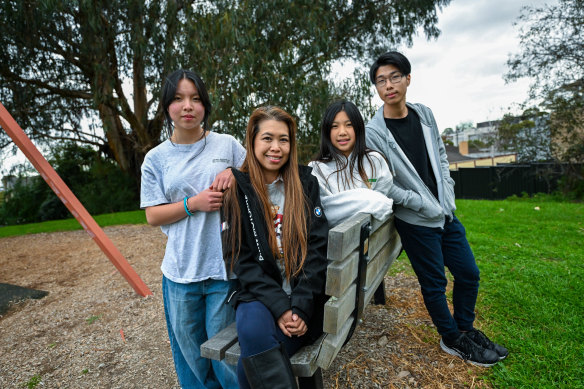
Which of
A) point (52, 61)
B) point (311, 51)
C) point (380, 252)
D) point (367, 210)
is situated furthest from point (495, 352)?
point (52, 61)

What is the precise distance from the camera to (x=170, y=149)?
1.96 meters

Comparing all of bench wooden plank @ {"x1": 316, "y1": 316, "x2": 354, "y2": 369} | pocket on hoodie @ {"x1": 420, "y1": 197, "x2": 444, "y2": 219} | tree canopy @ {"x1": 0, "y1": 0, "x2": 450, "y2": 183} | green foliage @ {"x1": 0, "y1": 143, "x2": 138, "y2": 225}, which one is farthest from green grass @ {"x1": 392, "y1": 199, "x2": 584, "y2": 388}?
green foliage @ {"x1": 0, "y1": 143, "x2": 138, "y2": 225}

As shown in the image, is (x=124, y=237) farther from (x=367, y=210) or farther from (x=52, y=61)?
(x=367, y=210)

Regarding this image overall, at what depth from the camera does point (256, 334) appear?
164 centimetres

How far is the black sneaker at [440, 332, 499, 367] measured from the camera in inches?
101

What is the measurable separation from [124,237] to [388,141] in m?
7.50

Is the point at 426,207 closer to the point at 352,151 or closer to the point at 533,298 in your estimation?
the point at 352,151

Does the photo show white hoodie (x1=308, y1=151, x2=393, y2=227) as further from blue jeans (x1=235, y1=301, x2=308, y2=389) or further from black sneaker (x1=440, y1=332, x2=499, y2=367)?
black sneaker (x1=440, y1=332, x2=499, y2=367)

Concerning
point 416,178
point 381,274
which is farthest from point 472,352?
point 416,178

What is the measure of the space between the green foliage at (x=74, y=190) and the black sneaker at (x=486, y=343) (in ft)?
48.3

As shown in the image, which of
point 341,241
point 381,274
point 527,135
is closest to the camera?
point 341,241

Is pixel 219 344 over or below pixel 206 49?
below

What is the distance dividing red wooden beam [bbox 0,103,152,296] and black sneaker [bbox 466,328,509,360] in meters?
3.49

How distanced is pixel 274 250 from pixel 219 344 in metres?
0.49
